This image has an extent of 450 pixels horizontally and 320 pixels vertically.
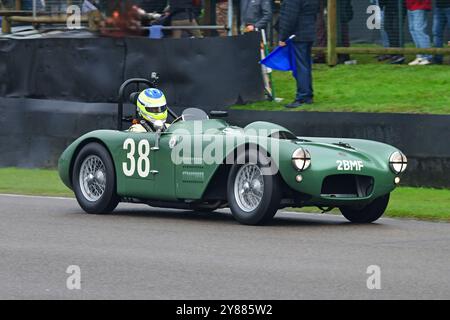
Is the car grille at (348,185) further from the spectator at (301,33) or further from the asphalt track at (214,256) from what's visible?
the spectator at (301,33)

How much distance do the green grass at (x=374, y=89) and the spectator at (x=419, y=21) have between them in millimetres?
426

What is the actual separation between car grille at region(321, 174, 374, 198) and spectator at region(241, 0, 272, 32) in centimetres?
705

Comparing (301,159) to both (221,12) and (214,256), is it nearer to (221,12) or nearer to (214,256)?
(214,256)

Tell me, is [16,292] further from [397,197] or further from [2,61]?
[2,61]

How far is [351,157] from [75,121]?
22.4 feet

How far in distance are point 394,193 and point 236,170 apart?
10.9 feet

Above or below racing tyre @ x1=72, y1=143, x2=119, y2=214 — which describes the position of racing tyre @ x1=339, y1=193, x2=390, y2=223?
below

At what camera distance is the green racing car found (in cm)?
1086

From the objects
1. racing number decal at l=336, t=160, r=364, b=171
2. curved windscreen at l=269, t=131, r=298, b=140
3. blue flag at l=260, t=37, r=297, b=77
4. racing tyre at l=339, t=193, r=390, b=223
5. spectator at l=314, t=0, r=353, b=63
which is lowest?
racing tyre at l=339, t=193, r=390, b=223

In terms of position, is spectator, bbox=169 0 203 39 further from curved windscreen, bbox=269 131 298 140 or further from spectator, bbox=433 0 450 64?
curved windscreen, bbox=269 131 298 140

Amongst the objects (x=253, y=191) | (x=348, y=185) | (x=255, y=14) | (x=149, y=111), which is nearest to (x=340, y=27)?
(x=255, y=14)

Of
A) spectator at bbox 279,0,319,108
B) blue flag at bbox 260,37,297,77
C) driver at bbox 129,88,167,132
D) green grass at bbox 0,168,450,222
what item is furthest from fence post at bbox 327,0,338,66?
driver at bbox 129,88,167,132

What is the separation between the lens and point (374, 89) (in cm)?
1719

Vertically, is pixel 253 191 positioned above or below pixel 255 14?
below
